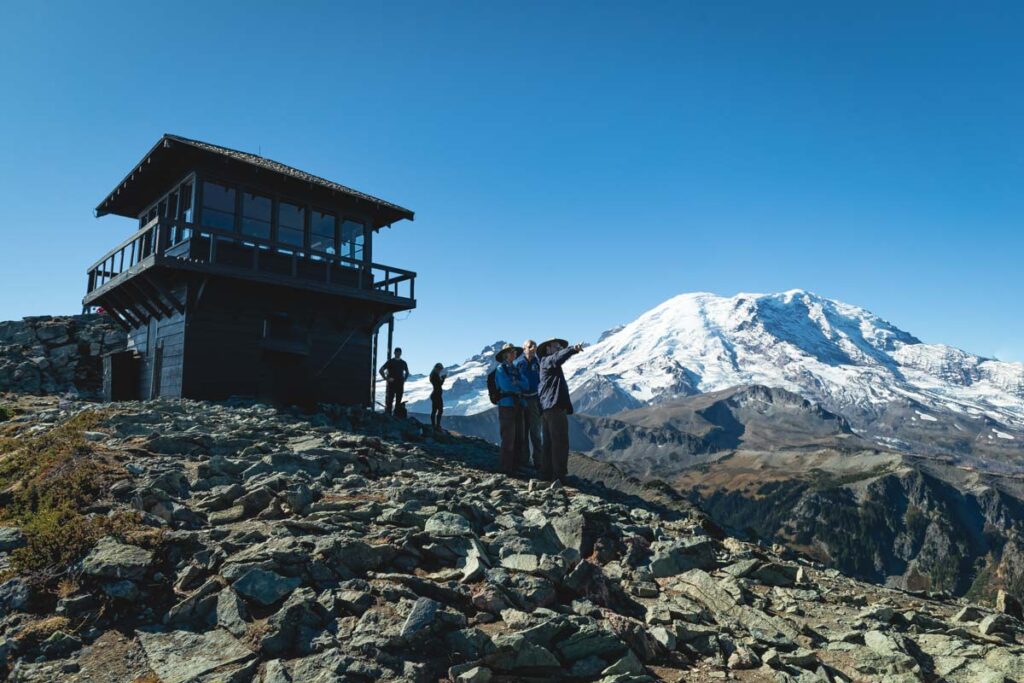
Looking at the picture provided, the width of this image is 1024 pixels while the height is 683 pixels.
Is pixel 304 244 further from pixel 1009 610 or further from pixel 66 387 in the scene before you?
pixel 1009 610

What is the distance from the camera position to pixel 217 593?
7.72m

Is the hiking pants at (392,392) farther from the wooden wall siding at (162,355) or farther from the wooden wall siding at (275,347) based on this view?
the wooden wall siding at (162,355)

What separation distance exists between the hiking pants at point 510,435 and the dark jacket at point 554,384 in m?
1.53

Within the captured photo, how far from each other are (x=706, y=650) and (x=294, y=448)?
34.4 ft

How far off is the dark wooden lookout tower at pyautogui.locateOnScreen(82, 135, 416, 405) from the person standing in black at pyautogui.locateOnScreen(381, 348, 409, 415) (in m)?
2.31

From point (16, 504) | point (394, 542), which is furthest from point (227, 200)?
point (394, 542)

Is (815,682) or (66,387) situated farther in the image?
(66,387)

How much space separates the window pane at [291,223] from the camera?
85.3 feet

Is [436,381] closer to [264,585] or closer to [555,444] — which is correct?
[555,444]

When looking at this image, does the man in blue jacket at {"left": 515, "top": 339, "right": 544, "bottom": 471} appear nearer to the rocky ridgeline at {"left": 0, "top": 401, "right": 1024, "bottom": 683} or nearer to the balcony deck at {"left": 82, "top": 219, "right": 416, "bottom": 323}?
the rocky ridgeline at {"left": 0, "top": 401, "right": 1024, "bottom": 683}

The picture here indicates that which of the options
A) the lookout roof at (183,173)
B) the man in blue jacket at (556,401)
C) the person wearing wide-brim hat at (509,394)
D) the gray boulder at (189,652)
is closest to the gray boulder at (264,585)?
the gray boulder at (189,652)

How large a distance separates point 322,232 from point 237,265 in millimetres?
4073

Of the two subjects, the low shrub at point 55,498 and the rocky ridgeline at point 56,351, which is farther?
the rocky ridgeline at point 56,351

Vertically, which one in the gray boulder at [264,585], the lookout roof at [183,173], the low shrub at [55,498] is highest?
the lookout roof at [183,173]
